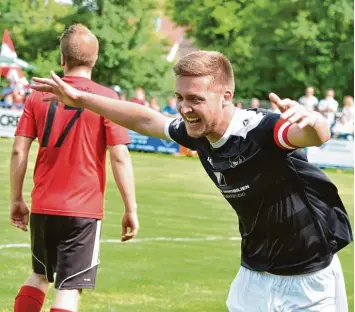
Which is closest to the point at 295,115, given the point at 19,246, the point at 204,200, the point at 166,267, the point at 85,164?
the point at 85,164

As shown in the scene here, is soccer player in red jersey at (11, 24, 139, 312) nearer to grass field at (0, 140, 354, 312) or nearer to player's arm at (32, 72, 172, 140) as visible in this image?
player's arm at (32, 72, 172, 140)

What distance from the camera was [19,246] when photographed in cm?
1186

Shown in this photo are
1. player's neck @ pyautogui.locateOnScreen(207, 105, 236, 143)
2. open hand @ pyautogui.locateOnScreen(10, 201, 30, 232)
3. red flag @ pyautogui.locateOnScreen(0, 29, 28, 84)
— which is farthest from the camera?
red flag @ pyautogui.locateOnScreen(0, 29, 28, 84)

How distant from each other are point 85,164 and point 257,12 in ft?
153

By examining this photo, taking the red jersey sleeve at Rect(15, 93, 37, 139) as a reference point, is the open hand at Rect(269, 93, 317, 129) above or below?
above

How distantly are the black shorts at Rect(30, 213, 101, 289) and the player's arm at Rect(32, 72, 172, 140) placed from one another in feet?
4.07

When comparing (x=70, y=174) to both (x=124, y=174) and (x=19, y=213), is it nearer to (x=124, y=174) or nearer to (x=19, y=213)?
(x=124, y=174)

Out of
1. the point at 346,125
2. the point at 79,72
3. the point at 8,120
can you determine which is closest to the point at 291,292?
the point at 79,72

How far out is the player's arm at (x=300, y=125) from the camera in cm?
445

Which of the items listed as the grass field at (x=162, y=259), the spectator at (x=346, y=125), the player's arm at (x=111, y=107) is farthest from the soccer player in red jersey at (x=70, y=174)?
the spectator at (x=346, y=125)

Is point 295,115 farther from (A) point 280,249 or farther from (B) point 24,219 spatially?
(B) point 24,219

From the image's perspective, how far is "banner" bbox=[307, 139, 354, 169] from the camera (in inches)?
1075

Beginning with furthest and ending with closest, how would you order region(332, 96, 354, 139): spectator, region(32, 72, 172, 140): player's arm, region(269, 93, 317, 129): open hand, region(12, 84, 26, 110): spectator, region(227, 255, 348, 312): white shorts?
region(12, 84, 26, 110): spectator, region(332, 96, 354, 139): spectator, region(32, 72, 172, 140): player's arm, region(227, 255, 348, 312): white shorts, region(269, 93, 317, 129): open hand

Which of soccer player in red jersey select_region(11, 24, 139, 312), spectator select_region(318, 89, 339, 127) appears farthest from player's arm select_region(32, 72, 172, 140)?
spectator select_region(318, 89, 339, 127)
